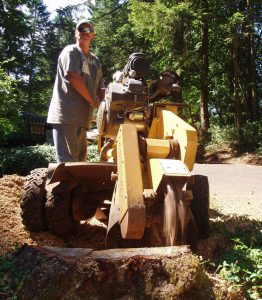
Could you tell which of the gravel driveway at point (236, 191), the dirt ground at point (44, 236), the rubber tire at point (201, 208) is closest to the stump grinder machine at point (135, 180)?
the rubber tire at point (201, 208)

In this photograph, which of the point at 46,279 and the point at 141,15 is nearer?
the point at 46,279

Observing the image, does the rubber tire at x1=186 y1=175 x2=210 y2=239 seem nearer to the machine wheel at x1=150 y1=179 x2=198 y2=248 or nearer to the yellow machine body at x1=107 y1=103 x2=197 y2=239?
the yellow machine body at x1=107 y1=103 x2=197 y2=239

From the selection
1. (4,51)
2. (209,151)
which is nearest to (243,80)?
(209,151)

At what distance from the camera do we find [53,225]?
165 inches

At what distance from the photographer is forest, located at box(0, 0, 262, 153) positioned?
1894 centimetres

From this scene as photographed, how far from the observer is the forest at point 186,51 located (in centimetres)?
1894

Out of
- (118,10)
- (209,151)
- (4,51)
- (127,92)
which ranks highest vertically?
(118,10)

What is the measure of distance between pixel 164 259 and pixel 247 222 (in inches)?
87.8

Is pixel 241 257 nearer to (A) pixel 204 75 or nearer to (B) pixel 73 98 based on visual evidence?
(B) pixel 73 98

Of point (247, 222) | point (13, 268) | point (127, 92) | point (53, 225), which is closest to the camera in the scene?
point (13, 268)

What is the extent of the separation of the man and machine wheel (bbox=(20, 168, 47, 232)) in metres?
0.46

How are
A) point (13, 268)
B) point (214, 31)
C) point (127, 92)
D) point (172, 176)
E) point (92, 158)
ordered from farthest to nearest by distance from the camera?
point (214, 31) < point (92, 158) < point (127, 92) < point (172, 176) < point (13, 268)

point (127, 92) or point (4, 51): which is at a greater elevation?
point (4, 51)

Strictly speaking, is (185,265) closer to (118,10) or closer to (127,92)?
(127,92)
